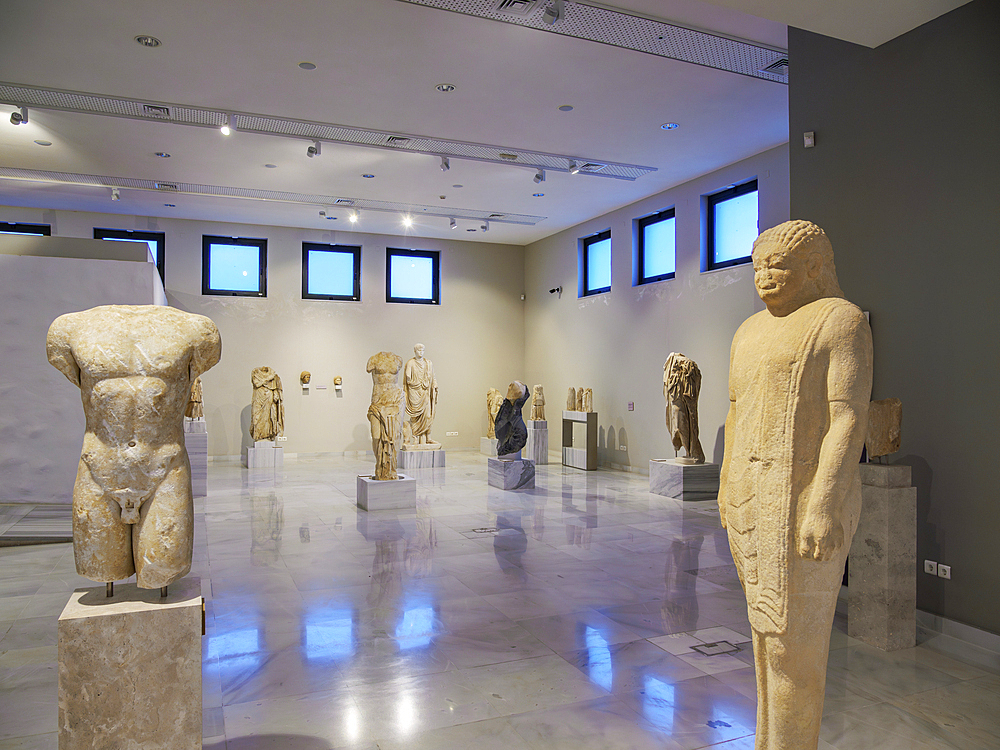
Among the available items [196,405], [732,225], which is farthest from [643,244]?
[196,405]

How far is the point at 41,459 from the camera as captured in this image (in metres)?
7.07

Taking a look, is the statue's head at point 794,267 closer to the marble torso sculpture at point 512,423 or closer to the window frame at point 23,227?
the marble torso sculpture at point 512,423

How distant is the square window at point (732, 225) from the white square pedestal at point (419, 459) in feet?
18.2

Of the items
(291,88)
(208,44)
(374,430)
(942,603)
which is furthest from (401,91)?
(942,603)

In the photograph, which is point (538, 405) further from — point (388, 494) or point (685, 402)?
point (388, 494)

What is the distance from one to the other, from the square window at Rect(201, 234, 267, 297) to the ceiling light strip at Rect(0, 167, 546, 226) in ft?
7.62

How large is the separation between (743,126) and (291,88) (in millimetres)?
4950

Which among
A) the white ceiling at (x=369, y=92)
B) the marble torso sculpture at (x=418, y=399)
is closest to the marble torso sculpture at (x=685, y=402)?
the white ceiling at (x=369, y=92)

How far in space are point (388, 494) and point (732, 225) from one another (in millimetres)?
5904

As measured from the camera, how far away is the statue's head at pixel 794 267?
8.01ft

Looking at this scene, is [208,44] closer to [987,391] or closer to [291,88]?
[291,88]

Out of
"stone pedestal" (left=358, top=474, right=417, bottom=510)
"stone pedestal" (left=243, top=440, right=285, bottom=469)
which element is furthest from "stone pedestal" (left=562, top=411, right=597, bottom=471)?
"stone pedestal" (left=243, top=440, right=285, bottom=469)

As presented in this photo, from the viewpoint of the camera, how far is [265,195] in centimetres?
1092

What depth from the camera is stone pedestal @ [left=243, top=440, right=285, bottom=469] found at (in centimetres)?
1185
